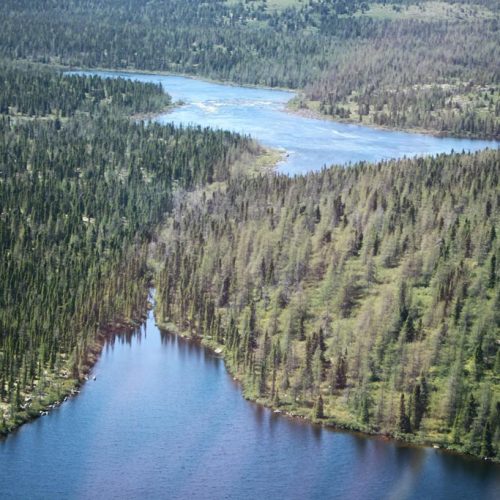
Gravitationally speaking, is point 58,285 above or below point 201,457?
above

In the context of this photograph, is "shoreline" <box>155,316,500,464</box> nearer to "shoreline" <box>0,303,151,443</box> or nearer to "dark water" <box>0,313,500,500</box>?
"dark water" <box>0,313,500,500</box>

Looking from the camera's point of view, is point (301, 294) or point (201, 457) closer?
point (201, 457)

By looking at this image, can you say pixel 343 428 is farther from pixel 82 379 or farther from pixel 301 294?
pixel 301 294

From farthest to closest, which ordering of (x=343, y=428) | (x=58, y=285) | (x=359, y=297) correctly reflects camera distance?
(x=58, y=285), (x=359, y=297), (x=343, y=428)

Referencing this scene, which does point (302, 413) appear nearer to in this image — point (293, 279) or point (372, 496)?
point (372, 496)

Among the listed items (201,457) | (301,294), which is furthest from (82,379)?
(301,294)

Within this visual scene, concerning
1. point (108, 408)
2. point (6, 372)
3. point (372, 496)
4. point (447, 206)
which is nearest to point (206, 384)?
point (108, 408)

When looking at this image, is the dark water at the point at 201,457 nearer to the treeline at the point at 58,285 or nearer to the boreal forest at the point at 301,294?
the boreal forest at the point at 301,294
